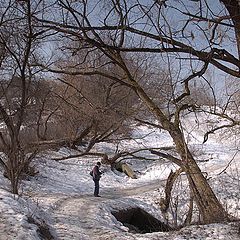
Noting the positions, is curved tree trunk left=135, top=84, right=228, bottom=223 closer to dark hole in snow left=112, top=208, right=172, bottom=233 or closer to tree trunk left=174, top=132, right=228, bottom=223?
tree trunk left=174, top=132, right=228, bottom=223

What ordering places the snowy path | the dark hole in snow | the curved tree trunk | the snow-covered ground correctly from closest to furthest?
the snow-covered ground
the snowy path
the curved tree trunk
the dark hole in snow

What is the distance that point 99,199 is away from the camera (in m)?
15.9

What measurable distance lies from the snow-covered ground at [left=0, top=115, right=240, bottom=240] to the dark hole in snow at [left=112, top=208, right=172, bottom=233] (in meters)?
0.27

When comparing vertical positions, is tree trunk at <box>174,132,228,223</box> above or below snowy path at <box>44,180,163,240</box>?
above

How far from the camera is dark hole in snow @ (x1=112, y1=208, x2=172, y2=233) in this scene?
1453 centimetres

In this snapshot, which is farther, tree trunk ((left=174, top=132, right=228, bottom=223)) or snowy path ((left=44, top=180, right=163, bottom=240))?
tree trunk ((left=174, top=132, right=228, bottom=223))

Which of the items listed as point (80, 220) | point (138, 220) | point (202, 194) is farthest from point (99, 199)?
point (202, 194)

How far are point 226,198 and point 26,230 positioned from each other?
13485mm

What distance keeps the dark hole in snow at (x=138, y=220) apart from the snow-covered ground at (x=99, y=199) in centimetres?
27

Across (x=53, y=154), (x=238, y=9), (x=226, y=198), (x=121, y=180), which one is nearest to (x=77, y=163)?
(x=53, y=154)

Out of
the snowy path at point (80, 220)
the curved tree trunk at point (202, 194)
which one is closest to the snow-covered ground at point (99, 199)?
the snowy path at point (80, 220)

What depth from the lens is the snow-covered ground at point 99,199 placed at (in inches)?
286

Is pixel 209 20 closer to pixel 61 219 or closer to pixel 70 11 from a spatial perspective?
pixel 70 11

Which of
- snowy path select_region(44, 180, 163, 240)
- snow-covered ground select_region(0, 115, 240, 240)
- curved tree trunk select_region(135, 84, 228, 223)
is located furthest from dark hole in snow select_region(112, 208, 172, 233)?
curved tree trunk select_region(135, 84, 228, 223)
